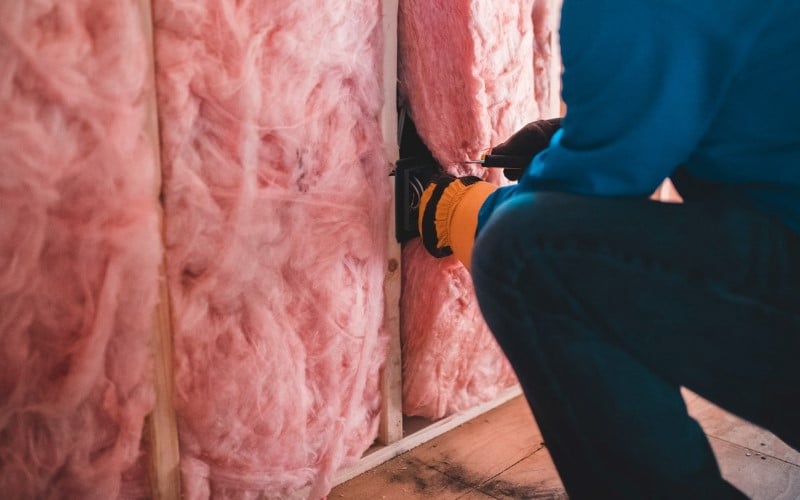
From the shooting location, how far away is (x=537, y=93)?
156 cm

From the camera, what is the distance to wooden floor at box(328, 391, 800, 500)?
112 cm

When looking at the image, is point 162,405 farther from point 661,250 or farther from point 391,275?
point 661,250

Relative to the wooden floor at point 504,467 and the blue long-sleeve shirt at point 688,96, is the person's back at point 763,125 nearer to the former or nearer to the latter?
the blue long-sleeve shirt at point 688,96

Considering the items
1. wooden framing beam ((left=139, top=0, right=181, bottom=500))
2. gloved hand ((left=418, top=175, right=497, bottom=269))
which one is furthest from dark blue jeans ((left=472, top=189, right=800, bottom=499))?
wooden framing beam ((left=139, top=0, right=181, bottom=500))

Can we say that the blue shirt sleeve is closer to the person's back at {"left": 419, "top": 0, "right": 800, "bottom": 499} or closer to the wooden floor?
the person's back at {"left": 419, "top": 0, "right": 800, "bottom": 499}

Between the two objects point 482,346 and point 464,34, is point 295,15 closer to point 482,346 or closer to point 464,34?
point 464,34

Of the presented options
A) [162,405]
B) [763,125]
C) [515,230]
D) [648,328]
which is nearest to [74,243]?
[162,405]

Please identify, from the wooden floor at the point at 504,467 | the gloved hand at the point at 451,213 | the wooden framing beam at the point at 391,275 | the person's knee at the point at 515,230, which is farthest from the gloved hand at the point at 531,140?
the wooden floor at the point at 504,467

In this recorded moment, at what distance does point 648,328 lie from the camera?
25.2 inches

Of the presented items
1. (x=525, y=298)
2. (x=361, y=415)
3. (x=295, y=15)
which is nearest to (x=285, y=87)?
(x=295, y=15)

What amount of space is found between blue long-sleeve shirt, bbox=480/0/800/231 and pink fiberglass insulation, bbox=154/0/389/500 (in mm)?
470

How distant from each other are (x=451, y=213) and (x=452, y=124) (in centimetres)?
23

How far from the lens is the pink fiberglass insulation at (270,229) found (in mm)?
882

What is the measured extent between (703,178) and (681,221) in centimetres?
9
